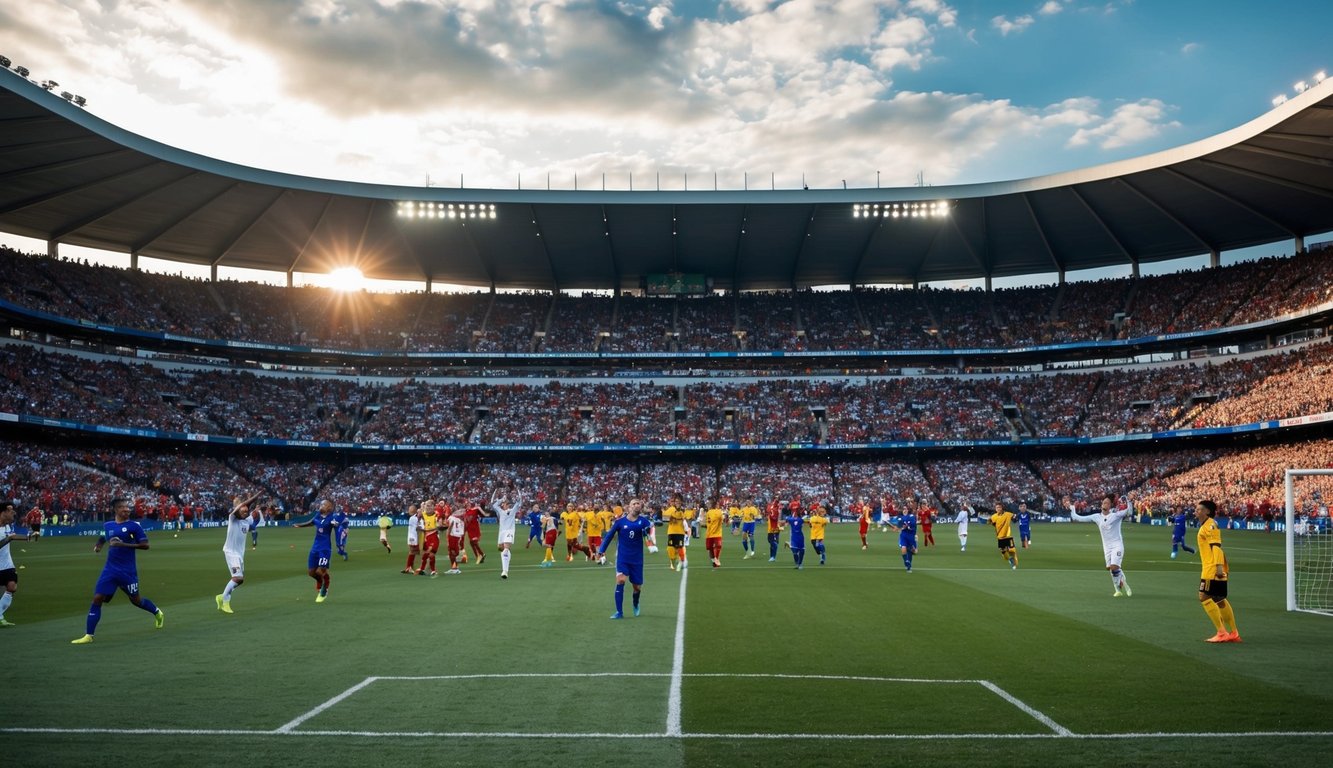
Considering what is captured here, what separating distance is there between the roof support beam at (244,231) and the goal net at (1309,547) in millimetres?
55385

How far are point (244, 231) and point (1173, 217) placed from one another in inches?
2505

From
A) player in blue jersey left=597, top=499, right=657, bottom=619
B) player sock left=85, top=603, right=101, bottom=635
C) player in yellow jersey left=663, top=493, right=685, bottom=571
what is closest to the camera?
player sock left=85, top=603, right=101, bottom=635

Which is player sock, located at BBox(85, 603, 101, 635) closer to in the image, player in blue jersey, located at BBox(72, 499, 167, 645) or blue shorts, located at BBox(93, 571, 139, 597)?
player in blue jersey, located at BBox(72, 499, 167, 645)

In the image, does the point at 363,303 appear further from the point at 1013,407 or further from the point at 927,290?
the point at 1013,407

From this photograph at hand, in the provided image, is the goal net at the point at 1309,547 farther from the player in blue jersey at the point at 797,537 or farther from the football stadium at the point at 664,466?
the player in blue jersey at the point at 797,537

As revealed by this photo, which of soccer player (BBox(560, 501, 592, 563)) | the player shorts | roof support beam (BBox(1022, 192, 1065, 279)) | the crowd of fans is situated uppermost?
roof support beam (BBox(1022, 192, 1065, 279))

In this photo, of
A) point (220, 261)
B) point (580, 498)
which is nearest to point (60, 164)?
point (220, 261)

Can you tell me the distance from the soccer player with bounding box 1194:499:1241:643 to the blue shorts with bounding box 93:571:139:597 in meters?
15.9

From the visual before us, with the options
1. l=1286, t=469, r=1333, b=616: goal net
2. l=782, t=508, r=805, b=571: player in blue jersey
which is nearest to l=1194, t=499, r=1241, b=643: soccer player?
l=1286, t=469, r=1333, b=616: goal net

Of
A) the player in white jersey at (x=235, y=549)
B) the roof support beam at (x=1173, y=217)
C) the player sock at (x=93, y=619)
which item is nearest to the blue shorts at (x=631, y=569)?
the player in white jersey at (x=235, y=549)

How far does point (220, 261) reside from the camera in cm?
7075

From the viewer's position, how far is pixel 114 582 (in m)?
13.9

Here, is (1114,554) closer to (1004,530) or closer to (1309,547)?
(1004,530)

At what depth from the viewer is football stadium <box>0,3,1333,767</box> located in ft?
31.4
